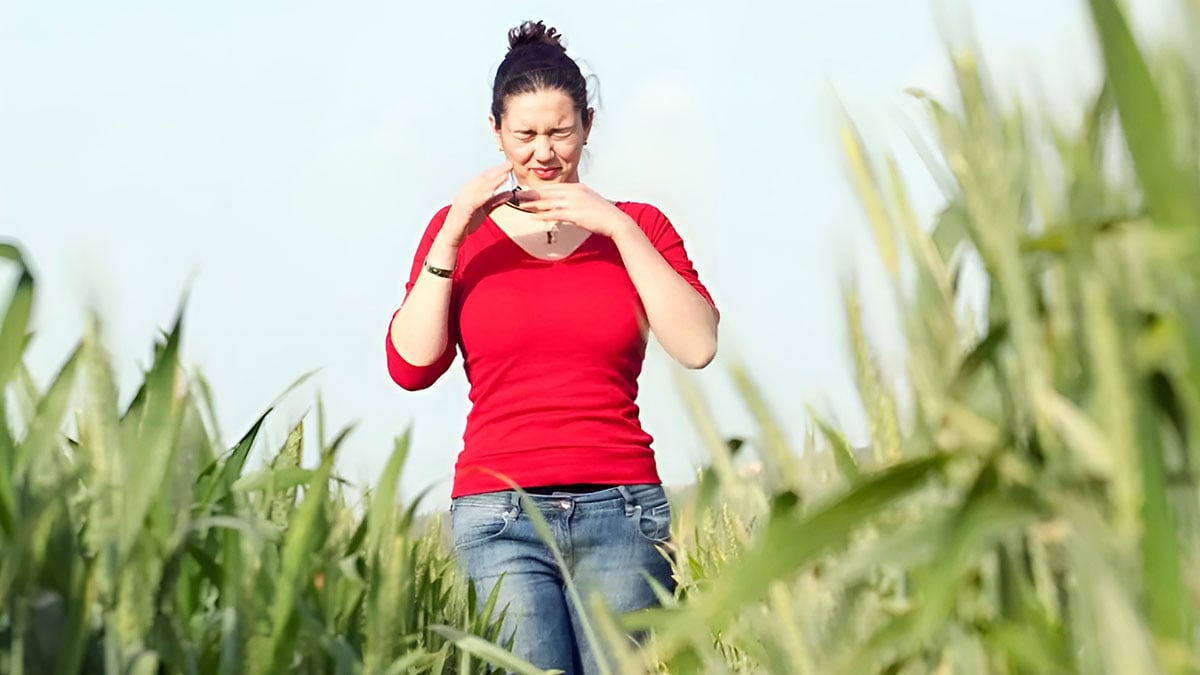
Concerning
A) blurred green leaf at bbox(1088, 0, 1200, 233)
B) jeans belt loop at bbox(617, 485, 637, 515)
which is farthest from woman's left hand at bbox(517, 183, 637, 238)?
blurred green leaf at bbox(1088, 0, 1200, 233)

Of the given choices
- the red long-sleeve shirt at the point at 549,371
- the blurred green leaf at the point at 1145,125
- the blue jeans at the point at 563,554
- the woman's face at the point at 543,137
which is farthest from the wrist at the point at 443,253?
the blurred green leaf at the point at 1145,125

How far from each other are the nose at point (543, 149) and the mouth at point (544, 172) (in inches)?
1.0

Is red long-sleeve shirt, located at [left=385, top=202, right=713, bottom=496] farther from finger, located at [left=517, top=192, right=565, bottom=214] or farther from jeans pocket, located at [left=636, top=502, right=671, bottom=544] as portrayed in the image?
finger, located at [left=517, top=192, right=565, bottom=214]

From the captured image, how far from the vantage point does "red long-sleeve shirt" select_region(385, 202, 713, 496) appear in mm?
3254

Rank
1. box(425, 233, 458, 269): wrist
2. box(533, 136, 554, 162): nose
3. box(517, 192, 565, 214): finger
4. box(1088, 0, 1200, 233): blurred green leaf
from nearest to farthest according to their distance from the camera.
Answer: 1. box(1088, 0, 1200, 233): blurred green leaf
2. box(517, 192, 565, 214): finger
3. box(425, 233, 458, 269): wrist
4. box(533, 136, 554, 162): nose

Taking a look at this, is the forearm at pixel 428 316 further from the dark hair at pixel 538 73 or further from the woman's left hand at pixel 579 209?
the dark hair at pixel 538 73

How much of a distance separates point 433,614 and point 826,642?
6.53 feet

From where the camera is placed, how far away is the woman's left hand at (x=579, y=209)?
3096mm

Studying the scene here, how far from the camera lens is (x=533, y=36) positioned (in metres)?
3.88

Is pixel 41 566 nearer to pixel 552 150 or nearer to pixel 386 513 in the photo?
pixel 386 513

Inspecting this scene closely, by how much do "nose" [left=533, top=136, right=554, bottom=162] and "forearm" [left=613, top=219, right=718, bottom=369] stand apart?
0.33 m

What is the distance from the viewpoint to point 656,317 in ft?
10.6

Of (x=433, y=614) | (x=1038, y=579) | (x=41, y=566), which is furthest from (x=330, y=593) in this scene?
(x=433, y=614)

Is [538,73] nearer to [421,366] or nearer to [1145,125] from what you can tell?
[421,366]
